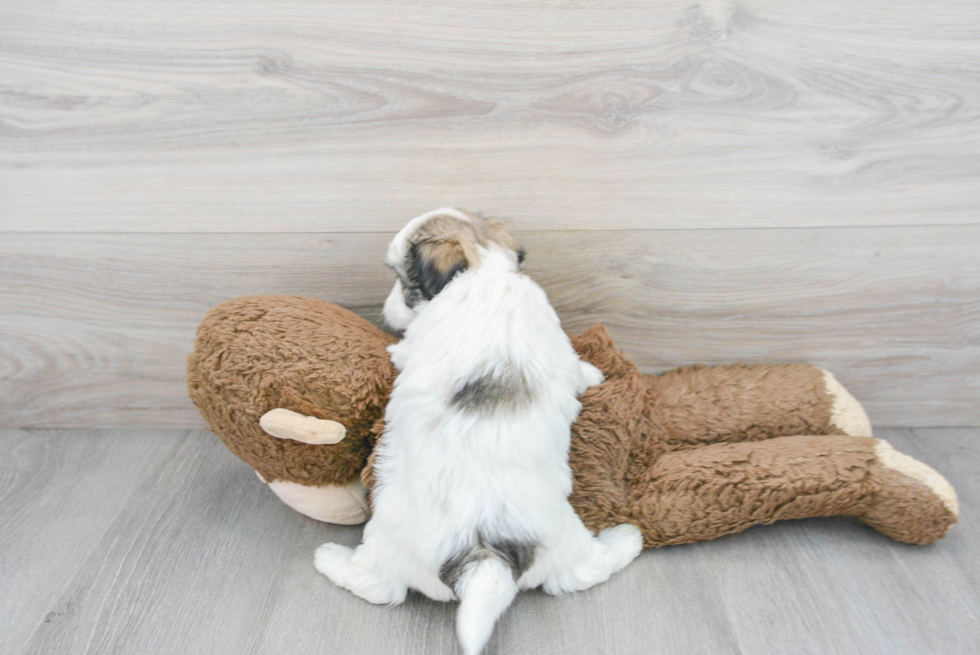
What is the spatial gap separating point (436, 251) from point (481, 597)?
498 millimetres

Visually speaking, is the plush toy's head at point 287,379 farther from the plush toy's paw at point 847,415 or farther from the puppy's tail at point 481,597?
the plush toy's paw at point 847,415

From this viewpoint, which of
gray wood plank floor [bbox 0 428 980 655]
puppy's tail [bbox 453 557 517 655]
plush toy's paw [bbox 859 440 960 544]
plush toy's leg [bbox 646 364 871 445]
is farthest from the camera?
plush toy's leg [bbox 646 364 871 445]

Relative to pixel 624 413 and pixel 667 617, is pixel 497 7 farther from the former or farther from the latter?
pixel 667 617

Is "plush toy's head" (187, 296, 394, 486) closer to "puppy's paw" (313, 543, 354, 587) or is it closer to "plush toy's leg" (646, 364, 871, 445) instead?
"puppy's paw" (313, 543, 354, 587)

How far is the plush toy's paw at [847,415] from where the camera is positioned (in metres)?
1.24

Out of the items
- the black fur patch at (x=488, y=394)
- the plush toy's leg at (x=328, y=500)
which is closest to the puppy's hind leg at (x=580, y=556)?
the black fur patch at (x=488, y=394)

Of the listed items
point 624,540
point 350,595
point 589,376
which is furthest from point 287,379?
point 624,540

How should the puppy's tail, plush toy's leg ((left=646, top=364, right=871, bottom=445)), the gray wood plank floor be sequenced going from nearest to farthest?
the puppy's tail
the gray wood plank floor
plush toy's leg ((left=646, top=364, right=871, bottom=445))

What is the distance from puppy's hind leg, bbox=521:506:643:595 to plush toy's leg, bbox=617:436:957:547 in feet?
0.13

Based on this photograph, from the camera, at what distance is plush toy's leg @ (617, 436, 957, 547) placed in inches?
43.1

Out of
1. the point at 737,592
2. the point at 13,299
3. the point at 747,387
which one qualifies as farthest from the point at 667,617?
the point at 13,299

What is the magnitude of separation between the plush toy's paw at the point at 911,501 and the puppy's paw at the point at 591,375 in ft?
1.59

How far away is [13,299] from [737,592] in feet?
4.92

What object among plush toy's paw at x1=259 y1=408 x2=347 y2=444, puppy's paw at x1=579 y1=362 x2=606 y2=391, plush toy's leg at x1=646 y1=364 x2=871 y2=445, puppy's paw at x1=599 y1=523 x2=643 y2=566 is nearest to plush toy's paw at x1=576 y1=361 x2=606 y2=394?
puppy's paw at x1=579 y1=362 x2=606 y2=391
